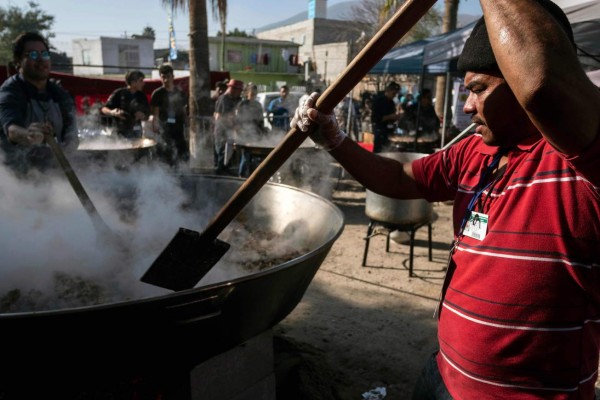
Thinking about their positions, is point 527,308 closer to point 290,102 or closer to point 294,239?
point 294,239

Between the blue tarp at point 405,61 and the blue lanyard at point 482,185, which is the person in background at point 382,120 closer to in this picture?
the blue tarp at point 405,61

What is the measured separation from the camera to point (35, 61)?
10.5 feet

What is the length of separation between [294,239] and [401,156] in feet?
7.46

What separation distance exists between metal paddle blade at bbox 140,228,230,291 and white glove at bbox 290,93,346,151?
0.60 metres

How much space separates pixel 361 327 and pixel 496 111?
2.64 meters

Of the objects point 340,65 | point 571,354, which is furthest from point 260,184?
point 340,65

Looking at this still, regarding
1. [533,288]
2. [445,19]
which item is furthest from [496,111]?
[445,19]

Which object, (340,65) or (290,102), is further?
(340,65)

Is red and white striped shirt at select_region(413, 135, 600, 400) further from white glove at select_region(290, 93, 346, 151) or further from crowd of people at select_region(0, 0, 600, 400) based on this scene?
white glove at select_region(290, 93, 346, 151)

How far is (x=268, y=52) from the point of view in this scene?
3819 centimetres

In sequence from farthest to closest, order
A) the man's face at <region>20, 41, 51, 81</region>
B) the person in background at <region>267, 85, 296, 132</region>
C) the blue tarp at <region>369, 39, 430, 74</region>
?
the blue tarp at <region>369, 39, 430, 74</region>, the person in background at <region>267, 85, 296, 132</region>, the man's face at <region>20, 41, 51, 81</region>

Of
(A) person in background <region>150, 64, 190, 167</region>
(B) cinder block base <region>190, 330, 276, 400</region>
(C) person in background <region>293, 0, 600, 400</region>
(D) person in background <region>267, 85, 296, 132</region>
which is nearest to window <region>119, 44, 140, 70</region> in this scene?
(D) person in background <region>267, 85, 296, 132</region>

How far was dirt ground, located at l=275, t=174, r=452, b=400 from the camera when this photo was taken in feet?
8.89

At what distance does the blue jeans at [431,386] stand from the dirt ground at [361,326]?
1.01 metres
